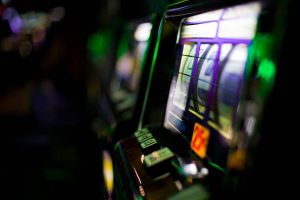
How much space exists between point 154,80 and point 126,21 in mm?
2200

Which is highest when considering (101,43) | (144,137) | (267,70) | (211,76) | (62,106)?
(267,70)

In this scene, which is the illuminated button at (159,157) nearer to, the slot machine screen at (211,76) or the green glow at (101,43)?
the slot machine screen at (211,76)

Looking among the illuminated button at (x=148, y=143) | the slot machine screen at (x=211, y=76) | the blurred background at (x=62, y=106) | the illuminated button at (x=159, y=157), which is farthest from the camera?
the blurred background at (x=62, y=106)

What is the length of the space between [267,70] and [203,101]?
569 mm

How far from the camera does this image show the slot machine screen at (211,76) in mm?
1192

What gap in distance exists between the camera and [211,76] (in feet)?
4.57

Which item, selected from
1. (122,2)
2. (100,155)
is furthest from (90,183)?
(122,2)

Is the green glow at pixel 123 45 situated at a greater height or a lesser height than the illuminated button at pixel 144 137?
greater

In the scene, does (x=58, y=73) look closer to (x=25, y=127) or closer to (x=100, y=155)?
(x=25, y=127)

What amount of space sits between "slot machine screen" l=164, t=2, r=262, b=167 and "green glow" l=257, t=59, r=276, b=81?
0.19 meters

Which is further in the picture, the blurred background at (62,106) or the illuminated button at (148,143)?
the blurred background at (62,106)

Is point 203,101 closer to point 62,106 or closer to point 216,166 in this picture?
point 216,166

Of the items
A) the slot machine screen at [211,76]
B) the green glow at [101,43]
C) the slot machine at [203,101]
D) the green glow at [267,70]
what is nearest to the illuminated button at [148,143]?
the slot machine at [203,101]

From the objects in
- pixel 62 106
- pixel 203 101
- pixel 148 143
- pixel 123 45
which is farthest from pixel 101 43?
pixel 203 101
